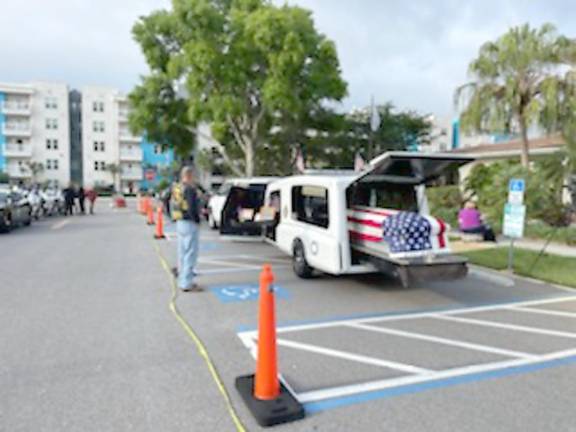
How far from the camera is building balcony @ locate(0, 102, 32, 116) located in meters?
58.8

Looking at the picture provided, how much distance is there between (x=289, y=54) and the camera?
65.2 ft

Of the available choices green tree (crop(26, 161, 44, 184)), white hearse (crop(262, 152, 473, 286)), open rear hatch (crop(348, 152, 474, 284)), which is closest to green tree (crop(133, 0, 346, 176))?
white hearse (crop(262, 152, 473, 286))

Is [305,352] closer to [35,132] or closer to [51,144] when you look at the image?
[51,144]

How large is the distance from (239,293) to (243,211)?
4.23 metres

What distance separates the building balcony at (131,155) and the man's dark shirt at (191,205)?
203ft

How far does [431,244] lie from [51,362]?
499 cm

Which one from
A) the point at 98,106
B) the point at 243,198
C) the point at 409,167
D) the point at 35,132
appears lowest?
the point at 243,198

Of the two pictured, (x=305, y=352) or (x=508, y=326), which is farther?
(x=508, y=326)

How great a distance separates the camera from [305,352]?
4457 millimetres

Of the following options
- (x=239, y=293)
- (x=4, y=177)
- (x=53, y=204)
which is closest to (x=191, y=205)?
(x=239, y=293)

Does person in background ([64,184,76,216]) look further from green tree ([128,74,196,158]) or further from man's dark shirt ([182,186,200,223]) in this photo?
man's dark shirt ([182,186,200,223])

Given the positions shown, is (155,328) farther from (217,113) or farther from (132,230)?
(217,113)

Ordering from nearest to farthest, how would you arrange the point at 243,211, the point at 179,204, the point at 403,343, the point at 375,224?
the point at 403,343 < the point at 375,224 < the point at 179,204 < the point at 243,211

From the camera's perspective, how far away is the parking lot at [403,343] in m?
3.42
